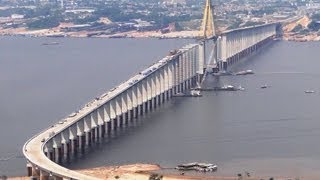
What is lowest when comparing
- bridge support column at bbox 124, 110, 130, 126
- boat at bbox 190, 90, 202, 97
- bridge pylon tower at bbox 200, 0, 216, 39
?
boat at bbox 190, 90, 202, 97

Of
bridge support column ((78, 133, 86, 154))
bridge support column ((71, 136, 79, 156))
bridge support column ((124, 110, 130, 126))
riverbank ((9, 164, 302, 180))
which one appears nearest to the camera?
riverbank ((9, 164, 302, 180))

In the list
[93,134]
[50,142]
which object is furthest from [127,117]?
[50,142]

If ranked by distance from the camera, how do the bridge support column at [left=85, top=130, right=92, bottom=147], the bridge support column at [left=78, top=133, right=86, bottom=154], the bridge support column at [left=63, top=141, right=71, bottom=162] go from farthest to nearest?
the bridge support column at [left=85, top=130, right=92, bottom=147]
the bridge support column at [left=78, top=133, right=86, bottom=154]
the bridge support column at [left=63, top=141, right=71, bottom=162]

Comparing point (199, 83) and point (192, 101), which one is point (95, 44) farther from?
point (192, 101)

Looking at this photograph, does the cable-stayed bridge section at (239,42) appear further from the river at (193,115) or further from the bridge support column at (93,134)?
the bridge support column at (93,134)

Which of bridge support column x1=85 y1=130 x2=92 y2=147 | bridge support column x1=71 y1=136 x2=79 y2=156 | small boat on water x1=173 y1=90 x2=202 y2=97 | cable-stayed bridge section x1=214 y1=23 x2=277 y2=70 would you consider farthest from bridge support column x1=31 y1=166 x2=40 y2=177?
cable-stayed bridge section x1=214 y1=23 x2=277 y2=70

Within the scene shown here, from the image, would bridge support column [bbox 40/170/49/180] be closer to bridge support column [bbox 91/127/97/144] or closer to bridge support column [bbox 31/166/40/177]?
bridge support column [bbox 31/166/40/177]
